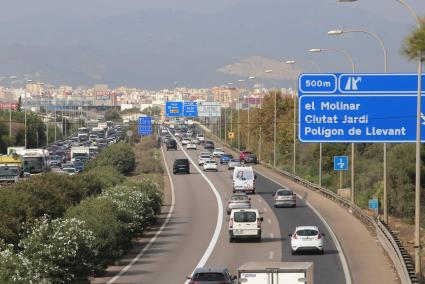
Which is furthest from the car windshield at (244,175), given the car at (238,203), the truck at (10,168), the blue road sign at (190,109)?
the blue road sign at (190,109)

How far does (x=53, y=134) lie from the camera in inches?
6796

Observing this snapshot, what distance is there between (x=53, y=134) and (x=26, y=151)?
9157cm

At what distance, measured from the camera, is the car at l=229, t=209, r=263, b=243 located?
145 ft

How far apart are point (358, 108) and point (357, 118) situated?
0.44 m

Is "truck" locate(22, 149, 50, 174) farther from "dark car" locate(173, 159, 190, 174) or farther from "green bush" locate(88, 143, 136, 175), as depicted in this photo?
"dark car" locate(173, 159, 190, 174)

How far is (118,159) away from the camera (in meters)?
96.0

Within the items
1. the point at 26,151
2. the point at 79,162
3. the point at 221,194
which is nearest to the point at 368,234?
the point at 221,194

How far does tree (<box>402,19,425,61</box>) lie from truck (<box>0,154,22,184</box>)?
55.1 metres

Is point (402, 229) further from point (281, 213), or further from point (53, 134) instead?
point (53, 134)

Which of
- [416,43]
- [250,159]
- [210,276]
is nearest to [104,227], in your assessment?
[210,276]

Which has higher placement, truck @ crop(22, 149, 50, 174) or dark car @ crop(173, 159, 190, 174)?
truck @ crop(22, 149, 50, 174)

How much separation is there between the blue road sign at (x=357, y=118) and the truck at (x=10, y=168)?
33.9 meters

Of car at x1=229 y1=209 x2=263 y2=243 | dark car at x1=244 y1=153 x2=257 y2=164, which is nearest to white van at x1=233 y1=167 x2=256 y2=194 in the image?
car at x1=229 y1=209 x2=263 y2=243

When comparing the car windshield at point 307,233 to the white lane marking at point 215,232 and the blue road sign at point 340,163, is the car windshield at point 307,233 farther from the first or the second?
the blue road sign at point 340,163
